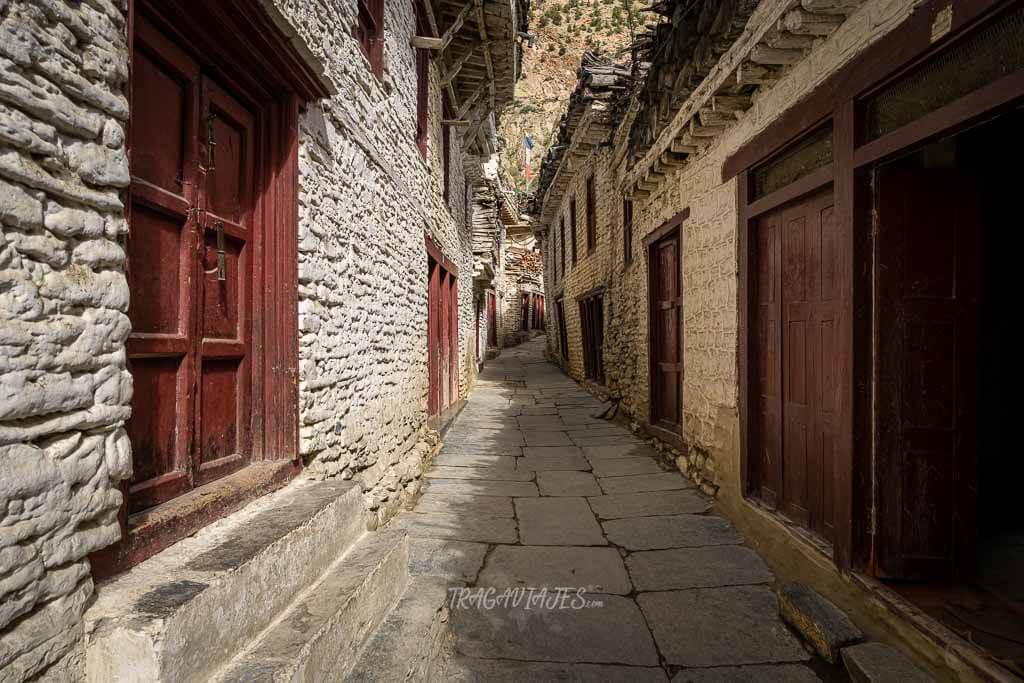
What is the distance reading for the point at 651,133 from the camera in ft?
18.4

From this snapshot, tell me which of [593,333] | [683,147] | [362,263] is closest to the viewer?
[362,263]

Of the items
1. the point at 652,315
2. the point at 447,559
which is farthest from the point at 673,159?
the point at 447,559

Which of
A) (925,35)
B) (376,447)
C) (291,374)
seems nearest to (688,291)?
(925,35)

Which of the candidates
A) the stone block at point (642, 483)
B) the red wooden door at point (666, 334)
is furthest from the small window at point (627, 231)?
the stone block at point (642, 483)

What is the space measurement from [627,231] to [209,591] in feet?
24.3

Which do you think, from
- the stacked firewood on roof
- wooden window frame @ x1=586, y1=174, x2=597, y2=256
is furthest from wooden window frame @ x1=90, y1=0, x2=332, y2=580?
wooden window frame @ x1=586, y1=174, x2=597, y2=256

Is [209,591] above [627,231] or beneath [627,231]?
beneath

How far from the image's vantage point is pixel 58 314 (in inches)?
54.7

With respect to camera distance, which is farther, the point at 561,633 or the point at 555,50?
the point at 555,50

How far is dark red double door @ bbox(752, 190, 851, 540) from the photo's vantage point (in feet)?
9.79

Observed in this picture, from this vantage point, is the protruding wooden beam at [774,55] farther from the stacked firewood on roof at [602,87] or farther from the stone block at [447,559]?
the stacked firewood on roof at [602,87]

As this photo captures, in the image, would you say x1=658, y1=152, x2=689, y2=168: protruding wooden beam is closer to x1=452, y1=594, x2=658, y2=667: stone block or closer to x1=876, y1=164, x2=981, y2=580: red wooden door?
x1=876, y1=164, x2=981, y2=580: red wooden door

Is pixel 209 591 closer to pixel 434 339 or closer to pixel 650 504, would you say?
pixel 650 504

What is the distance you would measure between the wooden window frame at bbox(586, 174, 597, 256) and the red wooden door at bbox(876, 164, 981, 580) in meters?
7.79
